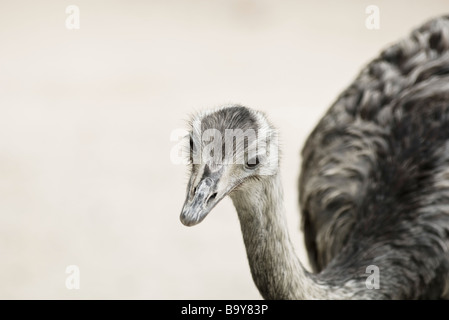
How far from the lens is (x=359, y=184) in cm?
245

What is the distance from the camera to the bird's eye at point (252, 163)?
5.80 ft

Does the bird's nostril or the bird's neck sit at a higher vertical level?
the bird's nostril

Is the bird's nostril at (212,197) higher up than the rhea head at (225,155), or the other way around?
the rhea head at (225,155)

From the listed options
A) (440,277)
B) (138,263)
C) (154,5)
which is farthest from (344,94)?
(154,5)

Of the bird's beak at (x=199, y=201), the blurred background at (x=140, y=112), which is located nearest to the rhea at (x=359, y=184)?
the bird's beak at (x=199, y=201)

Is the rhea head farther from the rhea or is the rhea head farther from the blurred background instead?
the blurred background

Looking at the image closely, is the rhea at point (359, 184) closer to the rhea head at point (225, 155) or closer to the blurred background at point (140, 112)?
the rhea head at point (225, 155)

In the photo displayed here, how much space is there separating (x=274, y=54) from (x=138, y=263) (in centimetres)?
221

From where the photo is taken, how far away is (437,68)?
252 cm

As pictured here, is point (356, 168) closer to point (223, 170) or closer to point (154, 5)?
point (223, 170)

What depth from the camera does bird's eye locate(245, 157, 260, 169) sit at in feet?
5.80

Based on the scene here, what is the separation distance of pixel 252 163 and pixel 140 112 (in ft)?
9.92

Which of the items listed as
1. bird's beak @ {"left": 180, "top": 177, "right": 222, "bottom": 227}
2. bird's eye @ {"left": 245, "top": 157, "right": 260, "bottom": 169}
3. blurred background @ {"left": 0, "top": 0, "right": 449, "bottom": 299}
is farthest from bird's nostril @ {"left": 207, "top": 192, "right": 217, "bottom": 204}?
blurred background @ {"left": 0, "top": 0, "right": 449, "bottom": 299}

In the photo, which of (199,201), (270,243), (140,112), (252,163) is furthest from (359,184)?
(140,112)
